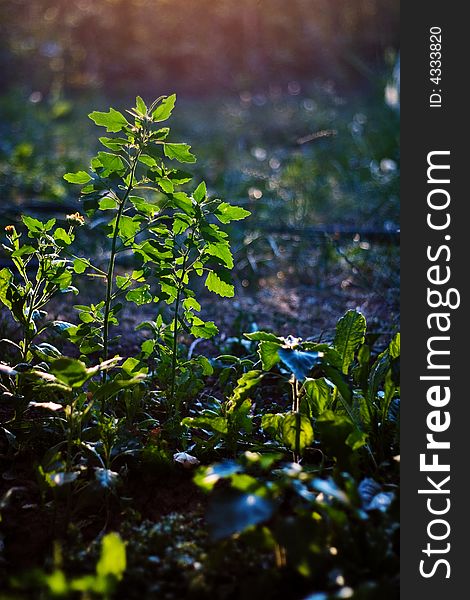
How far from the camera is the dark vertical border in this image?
155 cm

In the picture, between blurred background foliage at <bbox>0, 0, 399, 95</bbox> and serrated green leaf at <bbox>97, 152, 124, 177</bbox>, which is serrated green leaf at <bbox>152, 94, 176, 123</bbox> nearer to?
serrated green leaf at <bbox>97, 152, 124, 177</bbox>

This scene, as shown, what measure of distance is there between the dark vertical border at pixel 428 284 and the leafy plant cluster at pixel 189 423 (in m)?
0.07

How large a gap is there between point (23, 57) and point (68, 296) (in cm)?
703

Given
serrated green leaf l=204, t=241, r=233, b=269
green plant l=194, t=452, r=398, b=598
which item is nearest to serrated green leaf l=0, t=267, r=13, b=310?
serrated green leaf l=204, t=241, r=233, b=269

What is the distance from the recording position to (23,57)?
30.9ft

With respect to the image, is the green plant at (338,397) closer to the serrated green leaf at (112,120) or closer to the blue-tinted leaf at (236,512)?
the blue-tinted leaf at (236,512)

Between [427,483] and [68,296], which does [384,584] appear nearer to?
[427,483]

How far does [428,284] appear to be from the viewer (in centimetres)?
186

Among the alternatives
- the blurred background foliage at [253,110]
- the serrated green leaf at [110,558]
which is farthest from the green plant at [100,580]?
the blurred background foliage at [253,110]

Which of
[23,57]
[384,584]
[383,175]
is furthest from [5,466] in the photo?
[23,57]

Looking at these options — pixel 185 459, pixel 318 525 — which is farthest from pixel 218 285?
pixel 318 525

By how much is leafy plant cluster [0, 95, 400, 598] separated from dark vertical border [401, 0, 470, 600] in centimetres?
7

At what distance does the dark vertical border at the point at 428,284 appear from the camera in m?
1.55

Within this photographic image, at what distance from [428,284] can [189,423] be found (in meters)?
0.72
